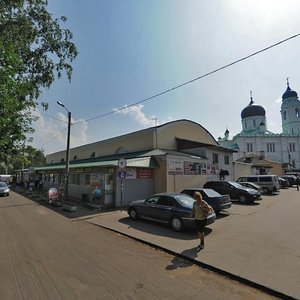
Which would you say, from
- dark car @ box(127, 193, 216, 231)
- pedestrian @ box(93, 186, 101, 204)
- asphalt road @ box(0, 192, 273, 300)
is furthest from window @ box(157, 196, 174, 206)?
pedestrian @ box(93, 186, 101, 204)

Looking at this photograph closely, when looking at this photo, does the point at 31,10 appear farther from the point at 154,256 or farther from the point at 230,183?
the point at 230,183

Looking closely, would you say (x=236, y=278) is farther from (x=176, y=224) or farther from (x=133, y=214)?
(x=133, y=214)

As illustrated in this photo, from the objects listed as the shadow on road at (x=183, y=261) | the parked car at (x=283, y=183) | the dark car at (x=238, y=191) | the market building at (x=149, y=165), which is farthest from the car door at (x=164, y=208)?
the parked car at (x=283, y=183)

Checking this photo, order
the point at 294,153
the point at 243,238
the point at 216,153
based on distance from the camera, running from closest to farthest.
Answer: the point at 243,238 → the point at 216,153 → the point at 294,153

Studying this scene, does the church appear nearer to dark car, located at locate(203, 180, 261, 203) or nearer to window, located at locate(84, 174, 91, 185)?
dark car, located at locate(203, 180, 261, 203)

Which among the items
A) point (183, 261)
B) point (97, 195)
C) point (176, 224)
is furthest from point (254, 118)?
point (183, 261)

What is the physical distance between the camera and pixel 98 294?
4582 millimetres

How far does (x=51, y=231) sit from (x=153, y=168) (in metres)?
9.97

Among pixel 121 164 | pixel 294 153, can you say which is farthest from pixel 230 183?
pixel 294 153

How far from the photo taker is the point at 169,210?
10.4 meters

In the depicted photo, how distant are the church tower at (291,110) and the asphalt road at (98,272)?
8499 centimetres

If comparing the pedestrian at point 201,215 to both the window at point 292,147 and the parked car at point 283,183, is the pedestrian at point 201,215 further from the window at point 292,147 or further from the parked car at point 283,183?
the window at point 292,147

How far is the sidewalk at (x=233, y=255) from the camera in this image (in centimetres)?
514

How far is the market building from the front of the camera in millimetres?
16625
